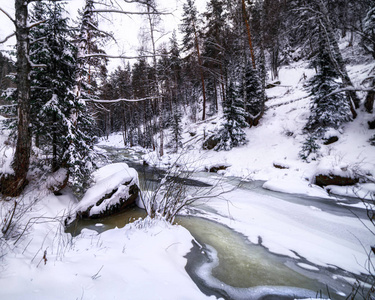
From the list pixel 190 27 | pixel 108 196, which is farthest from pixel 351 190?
pixel 190 27

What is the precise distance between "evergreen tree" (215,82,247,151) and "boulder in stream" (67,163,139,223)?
8.75m

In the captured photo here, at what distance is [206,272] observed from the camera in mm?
2529

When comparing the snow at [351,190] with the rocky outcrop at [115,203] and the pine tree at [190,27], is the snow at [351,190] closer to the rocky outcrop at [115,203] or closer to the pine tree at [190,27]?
the rocky outcrop at [115,203]

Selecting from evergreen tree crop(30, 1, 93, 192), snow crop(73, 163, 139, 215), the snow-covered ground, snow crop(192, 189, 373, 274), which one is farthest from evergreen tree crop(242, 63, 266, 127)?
evergreen tree crop(30, 1, 93, 192)

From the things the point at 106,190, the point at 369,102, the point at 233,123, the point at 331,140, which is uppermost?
the point at 369,102

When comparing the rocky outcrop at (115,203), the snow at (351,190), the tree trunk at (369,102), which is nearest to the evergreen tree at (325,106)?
the tree trunk at (369,102)

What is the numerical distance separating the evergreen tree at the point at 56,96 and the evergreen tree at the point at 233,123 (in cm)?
986

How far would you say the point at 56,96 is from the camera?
15.3 ft

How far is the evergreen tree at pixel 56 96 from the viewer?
4.59 metres

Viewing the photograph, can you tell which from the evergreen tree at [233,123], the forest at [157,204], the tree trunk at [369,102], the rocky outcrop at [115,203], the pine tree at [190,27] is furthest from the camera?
the pine tree at [190,27]

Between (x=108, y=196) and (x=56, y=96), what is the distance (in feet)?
10.6

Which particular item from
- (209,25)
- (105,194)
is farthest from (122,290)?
(209,25)

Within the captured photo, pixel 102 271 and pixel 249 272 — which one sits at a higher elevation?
pixel 102 271

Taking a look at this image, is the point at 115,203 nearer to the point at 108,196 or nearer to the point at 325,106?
the point at 108,196
